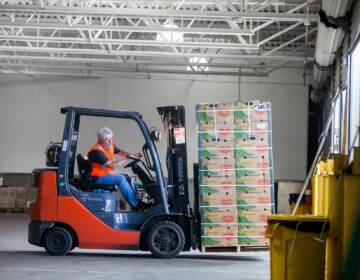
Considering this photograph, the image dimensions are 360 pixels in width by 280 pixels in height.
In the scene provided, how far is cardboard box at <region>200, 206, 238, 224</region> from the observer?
1131 cm

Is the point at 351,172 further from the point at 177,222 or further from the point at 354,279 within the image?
the point at 177,222

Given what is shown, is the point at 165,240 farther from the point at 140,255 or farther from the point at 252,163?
the point at 252,163

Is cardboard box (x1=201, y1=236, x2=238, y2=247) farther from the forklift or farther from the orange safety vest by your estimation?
the orange safety vest

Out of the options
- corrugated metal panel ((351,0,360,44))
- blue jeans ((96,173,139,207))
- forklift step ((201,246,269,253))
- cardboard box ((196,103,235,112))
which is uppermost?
corrugated metal panel ((351,0,360,44))

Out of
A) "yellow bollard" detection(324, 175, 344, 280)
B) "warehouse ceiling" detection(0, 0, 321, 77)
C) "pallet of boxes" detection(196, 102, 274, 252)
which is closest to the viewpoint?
"yellow bollard" detection(324, 175, 344, 280)

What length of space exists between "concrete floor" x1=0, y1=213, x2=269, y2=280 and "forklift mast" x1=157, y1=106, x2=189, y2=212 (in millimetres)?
1064

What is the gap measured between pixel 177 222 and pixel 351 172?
4794mm

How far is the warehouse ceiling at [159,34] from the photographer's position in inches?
521

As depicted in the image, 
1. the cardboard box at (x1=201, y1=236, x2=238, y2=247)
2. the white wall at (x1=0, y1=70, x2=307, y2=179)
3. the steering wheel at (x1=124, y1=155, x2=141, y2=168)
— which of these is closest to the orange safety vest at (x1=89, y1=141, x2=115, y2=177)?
the steering wheel at (x1=124, y1=155, x2=141, y2=168)

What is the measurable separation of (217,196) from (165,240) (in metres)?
1.13

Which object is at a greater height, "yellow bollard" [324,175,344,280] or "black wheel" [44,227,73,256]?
"yellow bollard" [324,175,344,280]

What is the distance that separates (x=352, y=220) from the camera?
6.93 meters

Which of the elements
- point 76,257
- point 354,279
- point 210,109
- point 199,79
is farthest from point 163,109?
point 199,79

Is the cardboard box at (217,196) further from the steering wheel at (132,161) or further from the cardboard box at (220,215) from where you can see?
the steering wheel at (132,161)
